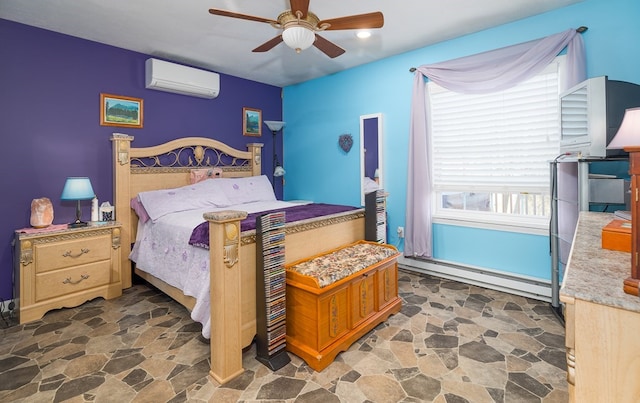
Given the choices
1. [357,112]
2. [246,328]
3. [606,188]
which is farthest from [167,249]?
[606,188]

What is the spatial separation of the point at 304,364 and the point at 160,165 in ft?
9.86

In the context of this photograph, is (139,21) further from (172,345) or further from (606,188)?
(606,188)

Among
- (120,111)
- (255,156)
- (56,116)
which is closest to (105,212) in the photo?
(56,116)

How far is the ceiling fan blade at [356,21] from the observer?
2.15m

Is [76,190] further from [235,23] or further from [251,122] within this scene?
[251,122]

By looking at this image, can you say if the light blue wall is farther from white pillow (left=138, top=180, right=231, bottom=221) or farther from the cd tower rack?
the cd tower rack

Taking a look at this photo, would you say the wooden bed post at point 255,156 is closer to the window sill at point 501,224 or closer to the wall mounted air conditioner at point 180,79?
the wall mounted air conditioner at point 180,79

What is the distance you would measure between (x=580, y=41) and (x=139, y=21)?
12.6 feet

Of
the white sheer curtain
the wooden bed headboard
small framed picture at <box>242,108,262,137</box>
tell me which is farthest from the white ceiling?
the wooden bed headboard

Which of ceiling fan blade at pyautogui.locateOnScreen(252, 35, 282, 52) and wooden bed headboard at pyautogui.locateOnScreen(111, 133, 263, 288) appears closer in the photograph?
ceiling fan blade at pyautogui.locateOnScreen(252, 35, 282, 52)

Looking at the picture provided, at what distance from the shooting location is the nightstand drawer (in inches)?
108

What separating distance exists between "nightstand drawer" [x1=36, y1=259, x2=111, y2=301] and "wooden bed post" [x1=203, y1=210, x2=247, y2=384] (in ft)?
6.18

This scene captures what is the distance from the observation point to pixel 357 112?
426 centimetres

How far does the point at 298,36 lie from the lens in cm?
218
